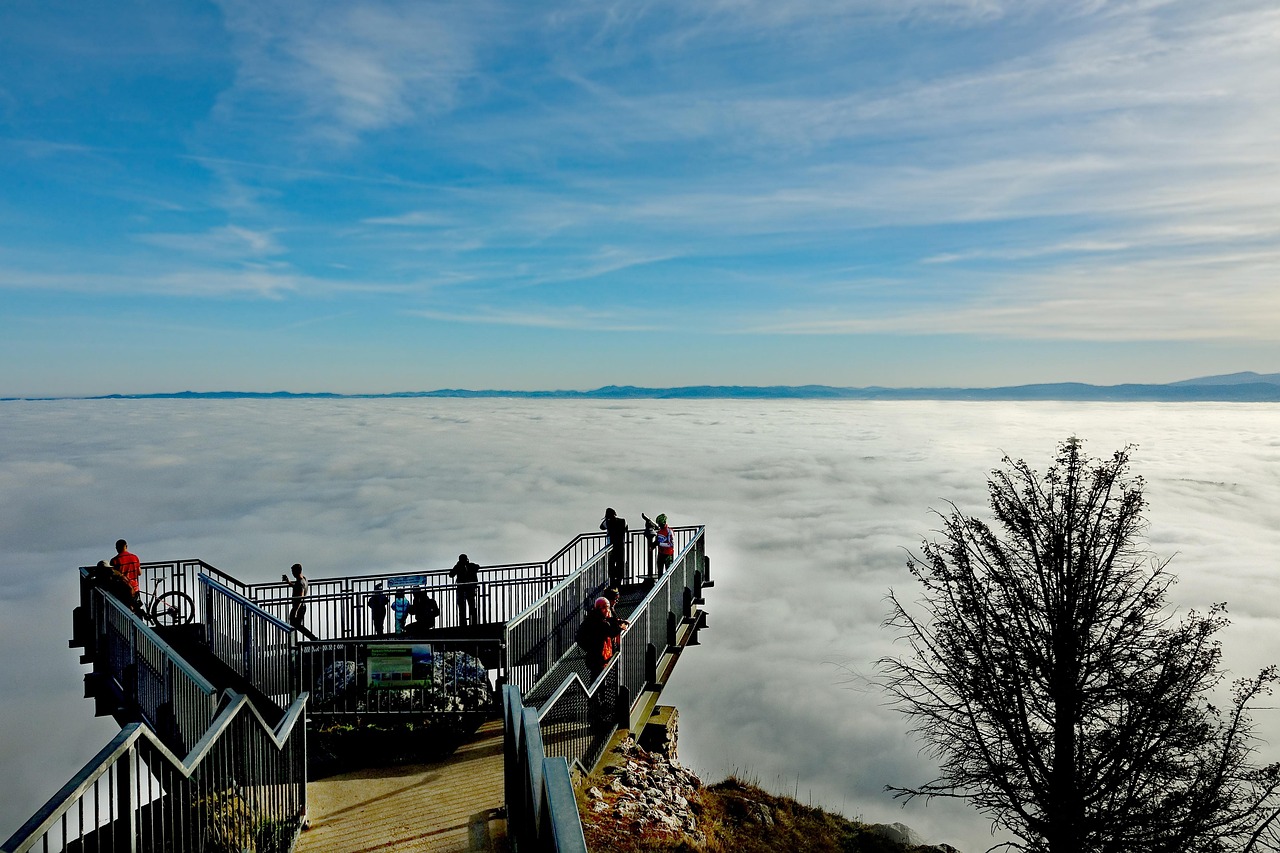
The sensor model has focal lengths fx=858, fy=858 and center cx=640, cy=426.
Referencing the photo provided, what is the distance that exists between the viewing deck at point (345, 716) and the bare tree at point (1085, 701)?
796cm

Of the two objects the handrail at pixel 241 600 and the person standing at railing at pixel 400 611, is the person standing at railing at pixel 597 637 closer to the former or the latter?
the handrail at pixel 241 600

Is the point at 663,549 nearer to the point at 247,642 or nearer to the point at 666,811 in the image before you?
the point at 666,811

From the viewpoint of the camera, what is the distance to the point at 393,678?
10.5 meters

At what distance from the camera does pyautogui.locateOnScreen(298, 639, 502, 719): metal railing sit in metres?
10.5

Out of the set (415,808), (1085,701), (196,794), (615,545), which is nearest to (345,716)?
(415,808)

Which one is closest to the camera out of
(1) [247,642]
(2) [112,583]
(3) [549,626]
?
(1) [247,642]

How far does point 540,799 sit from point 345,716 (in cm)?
795

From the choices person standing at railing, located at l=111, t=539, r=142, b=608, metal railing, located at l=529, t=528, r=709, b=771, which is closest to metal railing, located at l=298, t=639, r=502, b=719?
metal railing, located at l=529, t=528, r=709, b=771

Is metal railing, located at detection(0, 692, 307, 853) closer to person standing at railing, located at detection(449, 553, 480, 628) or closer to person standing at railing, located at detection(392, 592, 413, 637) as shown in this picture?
person standing at railing, located at detection(392, 592, 413, 637)

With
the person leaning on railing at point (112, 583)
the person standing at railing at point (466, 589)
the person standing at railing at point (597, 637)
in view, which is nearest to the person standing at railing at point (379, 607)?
the person standing at railing at point (466, 589)

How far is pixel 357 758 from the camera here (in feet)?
32.5

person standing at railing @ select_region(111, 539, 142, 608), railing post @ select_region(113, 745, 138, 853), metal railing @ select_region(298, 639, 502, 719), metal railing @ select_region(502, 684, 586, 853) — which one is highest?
metal railing @ select_region(502, 684, 586, 853)

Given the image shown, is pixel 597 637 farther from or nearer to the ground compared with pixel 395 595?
farther from the ground

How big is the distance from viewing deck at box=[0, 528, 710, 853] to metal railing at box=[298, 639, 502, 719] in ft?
0.08
